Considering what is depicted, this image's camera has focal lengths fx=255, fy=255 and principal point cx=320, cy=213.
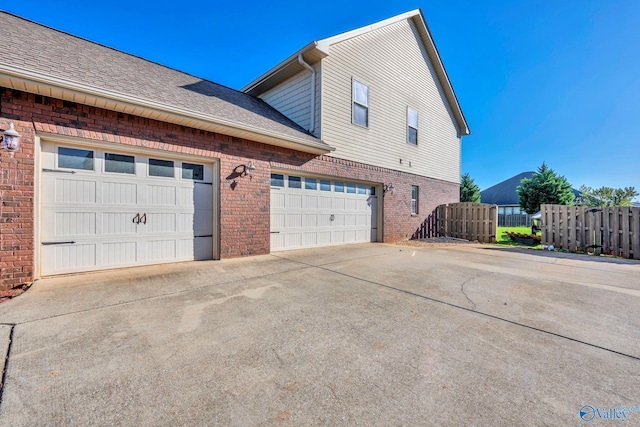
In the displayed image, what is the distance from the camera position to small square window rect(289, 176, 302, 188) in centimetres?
776

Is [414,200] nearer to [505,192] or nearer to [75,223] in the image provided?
[75,223]

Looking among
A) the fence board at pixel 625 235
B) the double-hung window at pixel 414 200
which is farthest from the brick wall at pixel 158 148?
the fence board at pixel 625 235

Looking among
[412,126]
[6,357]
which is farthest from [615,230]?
[6,357]

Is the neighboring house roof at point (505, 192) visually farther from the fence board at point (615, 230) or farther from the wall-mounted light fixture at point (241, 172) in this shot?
the wall-mounted light fixture at point (241, 172)

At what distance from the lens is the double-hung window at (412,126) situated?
11.3m

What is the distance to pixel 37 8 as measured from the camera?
6648mm

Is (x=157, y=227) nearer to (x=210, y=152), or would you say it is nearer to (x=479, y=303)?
(x=210, y=152)

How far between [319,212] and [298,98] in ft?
13.1

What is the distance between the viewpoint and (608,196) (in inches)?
782

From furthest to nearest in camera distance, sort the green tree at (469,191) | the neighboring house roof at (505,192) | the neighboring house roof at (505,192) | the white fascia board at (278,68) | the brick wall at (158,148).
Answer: the neighboring house roof at (505,192) → the neighboring house roof at (505,192) → the green tree at (469,191) → the white fascia board at (278,68) → the brick wall at (158,148)

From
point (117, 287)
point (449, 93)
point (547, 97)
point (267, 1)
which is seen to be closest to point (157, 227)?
point (117, 287)

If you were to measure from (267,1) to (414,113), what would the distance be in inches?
288

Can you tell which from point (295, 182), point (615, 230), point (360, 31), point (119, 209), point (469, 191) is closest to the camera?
point (119, 209)

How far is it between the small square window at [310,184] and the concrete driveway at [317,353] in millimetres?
4187
